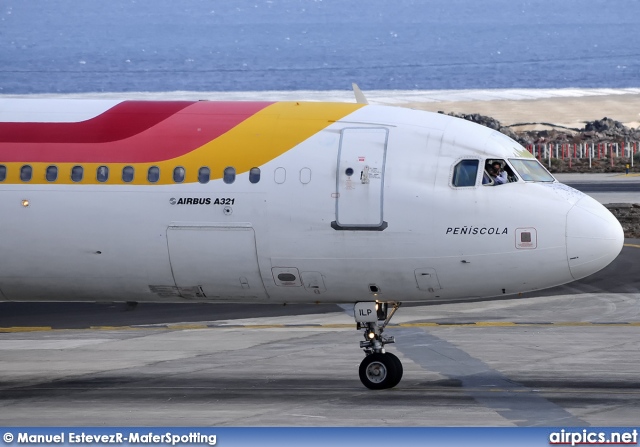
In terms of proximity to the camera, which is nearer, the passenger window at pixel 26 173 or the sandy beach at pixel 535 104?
the passenger window at pixel 26 173

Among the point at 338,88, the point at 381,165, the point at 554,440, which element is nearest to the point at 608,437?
the point at 554,440

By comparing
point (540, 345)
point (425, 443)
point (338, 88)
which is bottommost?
point (425, 443)

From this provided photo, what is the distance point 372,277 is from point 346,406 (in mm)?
2143

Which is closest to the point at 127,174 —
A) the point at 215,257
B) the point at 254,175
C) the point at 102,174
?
the point at 102,174

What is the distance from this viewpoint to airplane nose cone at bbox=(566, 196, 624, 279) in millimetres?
18078

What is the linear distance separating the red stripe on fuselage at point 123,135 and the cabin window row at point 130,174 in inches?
6.0

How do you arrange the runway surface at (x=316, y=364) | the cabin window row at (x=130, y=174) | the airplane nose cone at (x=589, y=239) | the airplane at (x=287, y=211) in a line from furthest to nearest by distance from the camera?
the cabin window row at (x=130, y=174)
the airplane at (x=287, y=211)
the runway surface at (x=316, y=364)
the airplane nose cone at (x=589, y=239)

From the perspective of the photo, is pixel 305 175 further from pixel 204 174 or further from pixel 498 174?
pixel 498 174

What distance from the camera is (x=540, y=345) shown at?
24000 millimetres

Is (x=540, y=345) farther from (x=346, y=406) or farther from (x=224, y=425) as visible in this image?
(x=224, y=425)

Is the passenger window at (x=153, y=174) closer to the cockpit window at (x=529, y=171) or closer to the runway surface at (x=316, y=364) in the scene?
the runway surface at (x=316, y=364)

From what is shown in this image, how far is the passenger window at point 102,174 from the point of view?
62.8 ft

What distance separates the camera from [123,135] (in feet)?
63.6

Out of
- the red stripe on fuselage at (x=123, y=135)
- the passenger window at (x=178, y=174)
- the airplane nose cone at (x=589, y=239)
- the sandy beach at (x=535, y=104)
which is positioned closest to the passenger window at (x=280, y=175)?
the red stripe on fuselage at (x=123, y=135)
